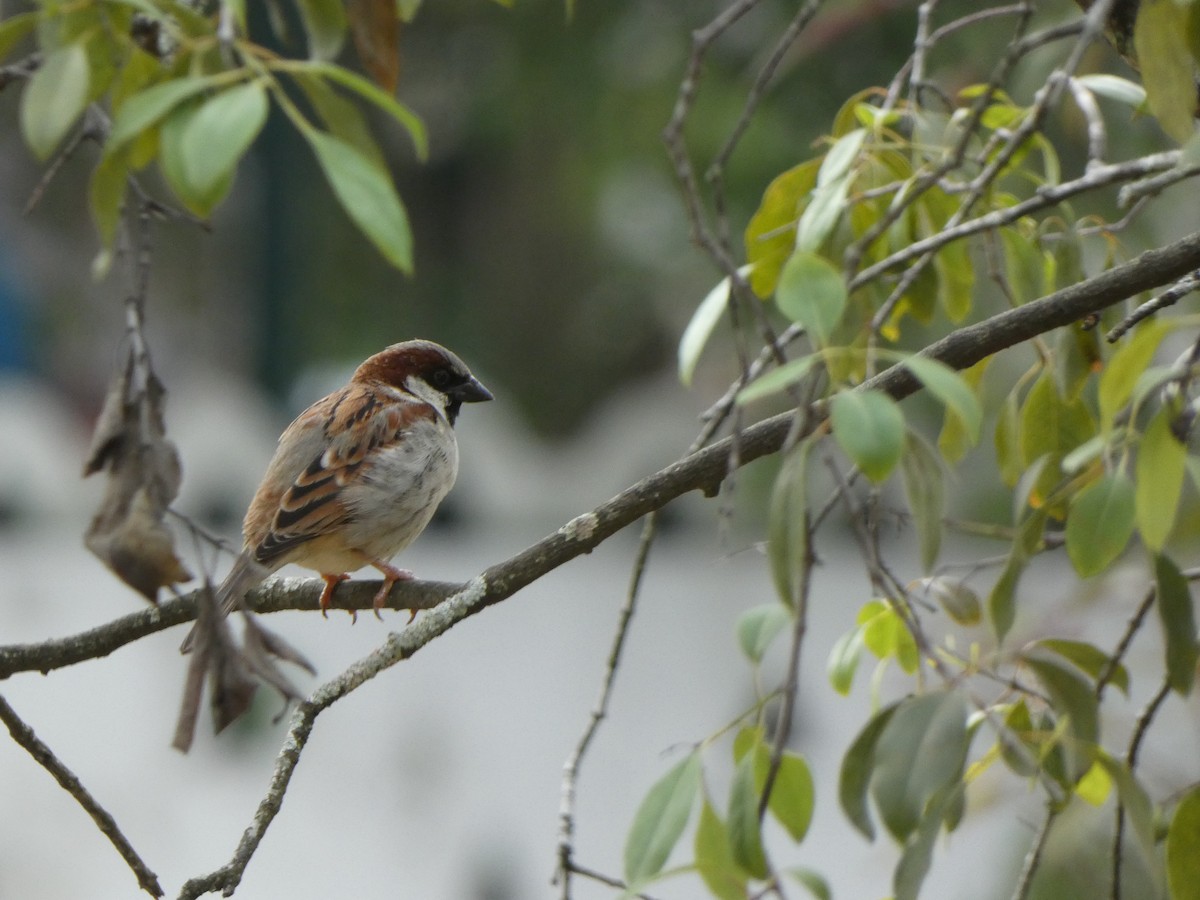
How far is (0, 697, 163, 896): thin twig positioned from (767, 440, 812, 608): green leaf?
81 cm

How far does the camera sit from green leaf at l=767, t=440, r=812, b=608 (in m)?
1.06

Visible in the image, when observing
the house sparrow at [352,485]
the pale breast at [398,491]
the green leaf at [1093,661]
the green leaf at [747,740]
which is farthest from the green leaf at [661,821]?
the pale breast at [398,491]

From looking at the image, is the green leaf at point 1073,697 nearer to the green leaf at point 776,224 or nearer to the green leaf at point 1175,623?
the green leaf at point 1175,623

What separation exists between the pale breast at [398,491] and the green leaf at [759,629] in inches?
53.8

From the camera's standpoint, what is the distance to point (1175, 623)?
130 cm

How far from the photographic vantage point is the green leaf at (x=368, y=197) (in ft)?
3.17

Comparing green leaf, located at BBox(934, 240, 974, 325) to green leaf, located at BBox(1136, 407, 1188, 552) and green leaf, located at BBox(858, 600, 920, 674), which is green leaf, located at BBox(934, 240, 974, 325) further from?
green leaf, located at BBox(1136, 407, 1188, 552)

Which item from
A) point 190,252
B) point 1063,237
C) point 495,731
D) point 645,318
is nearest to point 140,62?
point 1063,237

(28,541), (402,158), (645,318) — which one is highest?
(402,158)

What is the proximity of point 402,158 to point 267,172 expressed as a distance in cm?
55

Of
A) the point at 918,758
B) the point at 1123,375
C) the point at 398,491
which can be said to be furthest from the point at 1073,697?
the point at 398,491

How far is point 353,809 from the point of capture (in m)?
5.41

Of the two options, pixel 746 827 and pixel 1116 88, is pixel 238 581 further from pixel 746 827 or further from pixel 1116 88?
pixel 1116 88

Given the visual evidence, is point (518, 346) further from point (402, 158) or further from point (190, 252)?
point (190, 252)
